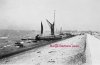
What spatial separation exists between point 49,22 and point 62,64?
192 ft

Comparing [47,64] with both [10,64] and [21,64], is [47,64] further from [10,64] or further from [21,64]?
[10,64]

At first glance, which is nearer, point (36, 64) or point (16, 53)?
point (36, 64)

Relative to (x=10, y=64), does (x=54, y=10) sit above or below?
above

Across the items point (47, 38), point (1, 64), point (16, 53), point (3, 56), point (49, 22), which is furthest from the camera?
point (49, 22)

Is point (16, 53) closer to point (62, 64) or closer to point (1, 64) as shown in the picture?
point (1, 64)

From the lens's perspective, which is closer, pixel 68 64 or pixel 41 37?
pixel 68 64

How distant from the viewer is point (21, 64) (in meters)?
13.1

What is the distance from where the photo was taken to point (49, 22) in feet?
232

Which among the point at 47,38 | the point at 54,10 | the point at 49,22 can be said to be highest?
the point at 54,10

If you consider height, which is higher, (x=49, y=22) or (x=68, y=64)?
(x=49, y=22)

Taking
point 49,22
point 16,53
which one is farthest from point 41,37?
point 16,53

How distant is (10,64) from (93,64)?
7454 millimetres

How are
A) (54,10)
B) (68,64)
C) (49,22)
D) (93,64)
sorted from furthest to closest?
(54,10) < (49,22) < (68,64) < (93,64)

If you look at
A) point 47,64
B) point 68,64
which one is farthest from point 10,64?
point 68,64
